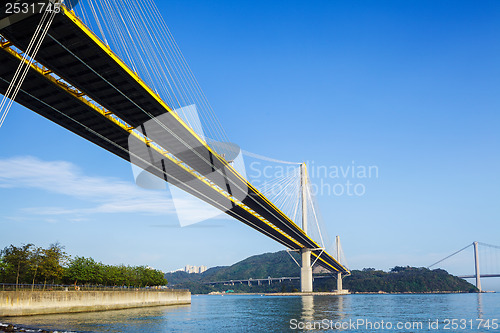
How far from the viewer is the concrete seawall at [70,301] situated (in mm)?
31094

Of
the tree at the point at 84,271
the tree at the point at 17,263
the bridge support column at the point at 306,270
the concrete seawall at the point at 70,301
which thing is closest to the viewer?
the concrete seawall at the point at 70,301

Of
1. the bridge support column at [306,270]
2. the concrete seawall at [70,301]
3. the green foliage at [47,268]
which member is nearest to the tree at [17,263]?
the green foliage at [47,268]

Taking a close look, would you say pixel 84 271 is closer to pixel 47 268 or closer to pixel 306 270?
pixel 47 268

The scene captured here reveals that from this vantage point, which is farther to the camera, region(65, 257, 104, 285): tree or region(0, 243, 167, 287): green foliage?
region(65, 257, 104, 285): tree

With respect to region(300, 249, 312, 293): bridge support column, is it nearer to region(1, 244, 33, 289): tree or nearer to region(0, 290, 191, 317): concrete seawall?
region(0, 290, 191, 317): concrete seawall

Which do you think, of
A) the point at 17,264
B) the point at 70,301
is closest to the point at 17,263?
the point at 17,264

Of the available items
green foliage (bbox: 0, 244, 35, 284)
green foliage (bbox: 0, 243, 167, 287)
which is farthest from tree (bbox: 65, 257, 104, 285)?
green foliage (bbox: 0, 244, 35, 284)

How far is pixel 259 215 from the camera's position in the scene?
2785 inches

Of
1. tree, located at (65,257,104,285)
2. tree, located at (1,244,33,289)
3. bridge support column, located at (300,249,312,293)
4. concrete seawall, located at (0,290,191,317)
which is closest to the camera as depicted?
concrete seawall, located at (0,290,191,317)

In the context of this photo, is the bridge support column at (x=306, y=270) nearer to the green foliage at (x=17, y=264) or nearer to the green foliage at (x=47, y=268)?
the green foliage at (x=47, y=268)

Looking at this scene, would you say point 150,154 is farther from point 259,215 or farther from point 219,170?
point 259,215

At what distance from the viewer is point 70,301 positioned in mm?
37688

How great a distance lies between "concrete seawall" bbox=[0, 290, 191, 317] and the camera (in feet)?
102

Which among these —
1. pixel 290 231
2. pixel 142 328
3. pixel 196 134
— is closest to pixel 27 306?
pixel 142 328
